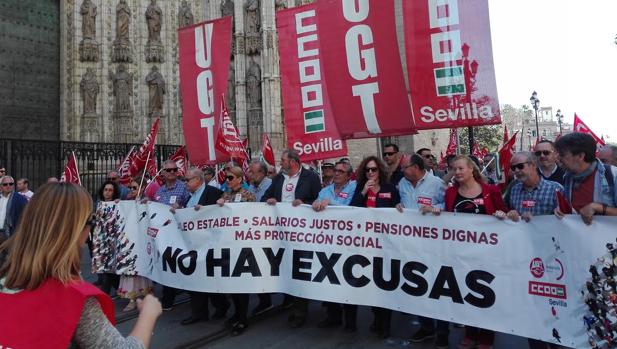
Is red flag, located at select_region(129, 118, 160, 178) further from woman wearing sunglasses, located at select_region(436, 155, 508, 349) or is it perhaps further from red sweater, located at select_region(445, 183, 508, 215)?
red sweater, located at select_region(445, 183, 508, 215)

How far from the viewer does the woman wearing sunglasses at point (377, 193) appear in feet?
16.9

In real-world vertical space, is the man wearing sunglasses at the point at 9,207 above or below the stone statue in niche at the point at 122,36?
below

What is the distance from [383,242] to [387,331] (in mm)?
1080

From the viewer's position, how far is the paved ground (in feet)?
16.1

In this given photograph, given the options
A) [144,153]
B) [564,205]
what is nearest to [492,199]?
[564,205]

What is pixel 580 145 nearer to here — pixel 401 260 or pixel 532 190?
pixel 532 190

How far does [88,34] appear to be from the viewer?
59.6 ft

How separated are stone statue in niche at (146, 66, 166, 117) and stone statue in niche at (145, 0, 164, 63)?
47 cm

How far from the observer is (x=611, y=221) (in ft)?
11.8

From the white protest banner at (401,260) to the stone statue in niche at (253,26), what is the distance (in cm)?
1331

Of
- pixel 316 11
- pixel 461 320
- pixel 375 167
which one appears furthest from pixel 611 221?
pixel 316 11

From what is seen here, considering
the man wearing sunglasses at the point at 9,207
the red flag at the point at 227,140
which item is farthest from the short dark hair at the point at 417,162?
the man wearing sunglasses at the point at 9,207

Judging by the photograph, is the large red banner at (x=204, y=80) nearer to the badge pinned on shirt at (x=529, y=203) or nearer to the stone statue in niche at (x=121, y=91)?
the badge pinned on shirt at (x=529, y=203)

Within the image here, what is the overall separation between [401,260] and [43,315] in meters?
3.65
